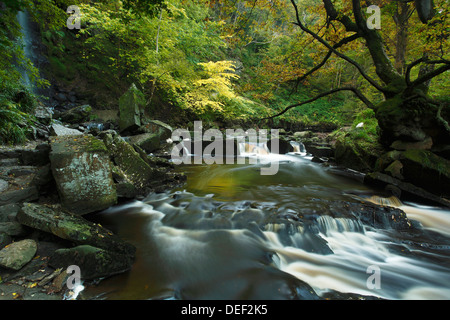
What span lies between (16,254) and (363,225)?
532cm

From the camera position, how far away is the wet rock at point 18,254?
77.8 inches

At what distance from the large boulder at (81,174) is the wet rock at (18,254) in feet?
3.68

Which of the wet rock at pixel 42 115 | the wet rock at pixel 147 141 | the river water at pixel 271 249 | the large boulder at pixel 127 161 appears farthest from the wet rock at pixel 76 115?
the river water at pixel 271 249

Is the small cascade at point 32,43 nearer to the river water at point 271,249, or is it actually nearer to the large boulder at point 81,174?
the large boulder at point 81,174

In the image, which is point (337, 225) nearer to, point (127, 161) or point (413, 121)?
point (413, 121)

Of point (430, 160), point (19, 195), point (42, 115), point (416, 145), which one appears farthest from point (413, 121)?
point (42, 115)

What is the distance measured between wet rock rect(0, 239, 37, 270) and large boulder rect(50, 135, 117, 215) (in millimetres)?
1122

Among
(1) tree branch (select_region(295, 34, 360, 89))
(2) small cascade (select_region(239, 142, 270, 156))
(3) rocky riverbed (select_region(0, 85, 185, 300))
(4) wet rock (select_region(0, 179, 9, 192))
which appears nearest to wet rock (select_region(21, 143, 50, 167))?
(3) rocky riverbed (select_region(0, 85, 185, 300))

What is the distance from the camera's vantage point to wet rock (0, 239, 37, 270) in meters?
1.98

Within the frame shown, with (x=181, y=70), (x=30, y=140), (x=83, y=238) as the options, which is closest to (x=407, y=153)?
(x=83, y=238)

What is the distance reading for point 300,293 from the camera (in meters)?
2.07

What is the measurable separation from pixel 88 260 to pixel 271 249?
2.48 m

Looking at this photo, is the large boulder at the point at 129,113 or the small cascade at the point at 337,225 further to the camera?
the large boulder at the point at 129,113
